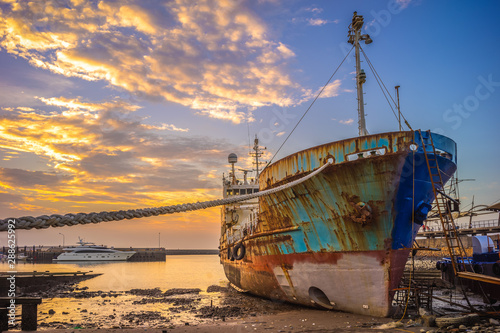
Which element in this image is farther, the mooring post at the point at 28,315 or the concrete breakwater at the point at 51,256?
the concrete breakwater at the point at 51,256

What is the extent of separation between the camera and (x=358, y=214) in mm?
10672

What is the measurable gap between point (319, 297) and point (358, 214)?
3.62m

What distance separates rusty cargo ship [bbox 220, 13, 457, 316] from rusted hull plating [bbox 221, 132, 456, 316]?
3 cm

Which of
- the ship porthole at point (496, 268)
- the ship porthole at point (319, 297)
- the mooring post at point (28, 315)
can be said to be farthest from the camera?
the ship porthole at point (496, 268)

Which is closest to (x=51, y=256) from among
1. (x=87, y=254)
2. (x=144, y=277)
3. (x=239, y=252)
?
(x=87, y=254)

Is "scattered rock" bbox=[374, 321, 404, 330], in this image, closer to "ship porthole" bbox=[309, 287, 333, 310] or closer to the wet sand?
the wet sand

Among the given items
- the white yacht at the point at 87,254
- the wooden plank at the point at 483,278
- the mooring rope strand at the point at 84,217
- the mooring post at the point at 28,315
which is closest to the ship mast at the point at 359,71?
A: the wooden plank at the point at 483,278

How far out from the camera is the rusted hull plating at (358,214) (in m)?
10.5

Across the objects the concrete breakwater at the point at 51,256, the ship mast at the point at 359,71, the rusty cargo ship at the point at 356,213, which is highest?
the ship mast at the point at 359,71

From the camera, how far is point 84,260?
3342 inches

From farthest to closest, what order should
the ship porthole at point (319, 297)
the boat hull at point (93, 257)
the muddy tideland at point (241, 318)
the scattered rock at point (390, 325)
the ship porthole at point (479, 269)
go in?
1. the boat hull at point (93, 257)
2. the ship porthole at point (479, 269)
3. the ship porthole at point (319, 297)
4. the muddy tideland at point (241, 318)
5. the scattered rock at point (390, 325)

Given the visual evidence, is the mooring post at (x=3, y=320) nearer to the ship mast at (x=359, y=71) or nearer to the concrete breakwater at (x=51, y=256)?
the ship mast at (x=359, y=71)

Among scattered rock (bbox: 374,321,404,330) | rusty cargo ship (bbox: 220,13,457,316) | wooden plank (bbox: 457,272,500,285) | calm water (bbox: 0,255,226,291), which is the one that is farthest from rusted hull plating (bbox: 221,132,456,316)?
calm water (bbox: 0,255,226,291)

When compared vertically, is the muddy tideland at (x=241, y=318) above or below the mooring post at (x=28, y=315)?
below
